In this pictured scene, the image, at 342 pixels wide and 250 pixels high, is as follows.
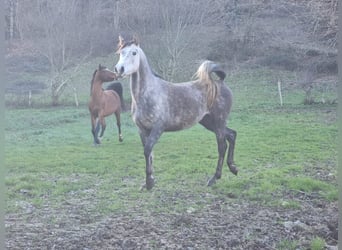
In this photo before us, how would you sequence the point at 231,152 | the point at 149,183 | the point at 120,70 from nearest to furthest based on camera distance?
the point at 120,70 → the point at 149,183 → the point at 231,152

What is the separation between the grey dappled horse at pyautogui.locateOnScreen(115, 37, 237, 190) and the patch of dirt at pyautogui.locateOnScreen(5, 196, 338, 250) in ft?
0.75

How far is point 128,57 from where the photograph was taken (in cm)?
260

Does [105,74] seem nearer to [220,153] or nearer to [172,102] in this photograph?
[172,102]

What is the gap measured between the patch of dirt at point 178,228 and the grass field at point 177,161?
4 cm

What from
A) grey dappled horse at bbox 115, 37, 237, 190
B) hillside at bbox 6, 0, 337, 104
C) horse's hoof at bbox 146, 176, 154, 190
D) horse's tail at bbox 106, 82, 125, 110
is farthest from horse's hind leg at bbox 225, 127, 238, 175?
horse's tail at bbox 106, 82, 125, 110

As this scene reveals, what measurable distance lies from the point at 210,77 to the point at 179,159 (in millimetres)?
533

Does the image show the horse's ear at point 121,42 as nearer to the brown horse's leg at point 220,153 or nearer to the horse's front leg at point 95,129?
the horse's front leg at point 95,129

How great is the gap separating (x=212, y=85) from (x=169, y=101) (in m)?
0.29

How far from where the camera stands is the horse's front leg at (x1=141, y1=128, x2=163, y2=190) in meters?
2.67

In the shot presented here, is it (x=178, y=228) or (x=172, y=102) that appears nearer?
(x=178, y=228)

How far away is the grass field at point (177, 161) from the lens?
Answer: 257 centimetres

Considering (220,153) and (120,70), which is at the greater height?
(120,70)

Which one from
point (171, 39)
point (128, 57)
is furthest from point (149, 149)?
point (171, 39)

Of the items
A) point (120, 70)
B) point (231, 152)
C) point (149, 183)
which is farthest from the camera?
point (231, 152)
